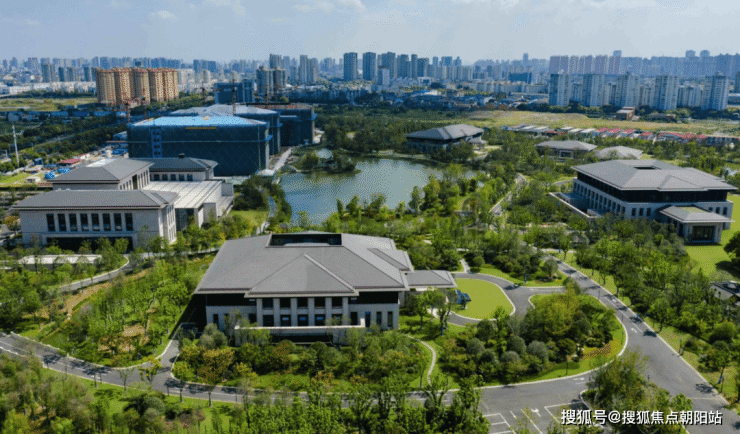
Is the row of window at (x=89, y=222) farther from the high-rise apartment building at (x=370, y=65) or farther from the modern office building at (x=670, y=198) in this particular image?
the high-rise apartment building at (x=370, y=65)

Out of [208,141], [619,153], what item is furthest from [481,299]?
[619,153]

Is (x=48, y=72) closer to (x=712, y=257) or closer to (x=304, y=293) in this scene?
(x=304, y=293)

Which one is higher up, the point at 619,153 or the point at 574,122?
the point at 574,122


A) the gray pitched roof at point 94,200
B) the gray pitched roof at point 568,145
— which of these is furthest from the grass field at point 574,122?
the gray pitched roof at point 94,200

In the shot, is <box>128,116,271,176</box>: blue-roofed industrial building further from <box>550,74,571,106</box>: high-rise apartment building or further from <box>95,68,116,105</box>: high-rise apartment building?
<box>550,74,571,106</box>: high-rise apartment building

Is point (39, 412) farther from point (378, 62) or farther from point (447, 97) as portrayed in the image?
point (378, 62)

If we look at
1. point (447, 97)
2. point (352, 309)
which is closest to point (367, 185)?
point (352, 309)

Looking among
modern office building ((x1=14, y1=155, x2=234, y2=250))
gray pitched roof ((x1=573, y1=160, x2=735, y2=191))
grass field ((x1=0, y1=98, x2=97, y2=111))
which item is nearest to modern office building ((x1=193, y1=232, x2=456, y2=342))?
modern office building ((x1=14, y1=155, x2=234, y2=250))

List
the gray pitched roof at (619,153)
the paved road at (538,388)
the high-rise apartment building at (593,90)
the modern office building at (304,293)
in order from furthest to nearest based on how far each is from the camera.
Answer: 1. the high-rise apartment building at (593,90)
2. the gray pitched roof at (619,153)
3. the modern office building at (304,293)
4. the paved road at (538,388)
